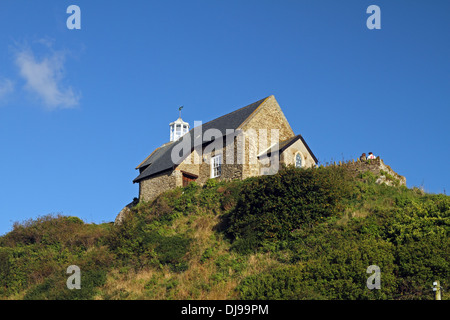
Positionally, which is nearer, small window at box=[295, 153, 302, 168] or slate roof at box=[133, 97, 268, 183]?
small window at box=[295, 153, 302, 168]

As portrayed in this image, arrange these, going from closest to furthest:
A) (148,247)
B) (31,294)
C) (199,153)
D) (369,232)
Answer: (369,232)
(31,294)
(148,247)
(199,153)

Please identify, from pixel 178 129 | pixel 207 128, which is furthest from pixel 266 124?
pixel 178 129

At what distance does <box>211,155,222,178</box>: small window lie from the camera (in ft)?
104

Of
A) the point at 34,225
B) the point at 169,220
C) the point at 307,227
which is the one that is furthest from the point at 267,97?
the point at 34,225

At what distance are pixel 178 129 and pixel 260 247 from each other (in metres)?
25.6

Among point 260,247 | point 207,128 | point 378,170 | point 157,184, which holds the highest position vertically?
point 207,128

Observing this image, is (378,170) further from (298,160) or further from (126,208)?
(126,208)

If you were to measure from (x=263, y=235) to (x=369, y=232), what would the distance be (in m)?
4.42

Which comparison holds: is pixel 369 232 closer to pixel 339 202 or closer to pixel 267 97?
pixel 339 202

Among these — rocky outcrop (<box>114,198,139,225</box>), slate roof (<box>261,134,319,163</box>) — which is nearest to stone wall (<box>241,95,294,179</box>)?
slate roof (<box>261,134,319,163</box>)

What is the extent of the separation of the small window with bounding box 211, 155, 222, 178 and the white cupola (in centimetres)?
1202

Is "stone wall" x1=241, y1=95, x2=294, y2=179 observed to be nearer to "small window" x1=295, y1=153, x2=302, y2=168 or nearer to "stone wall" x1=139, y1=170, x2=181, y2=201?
"small window" x1=295, y1=153, x2=302, y2=168

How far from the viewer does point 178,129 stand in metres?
44.2
